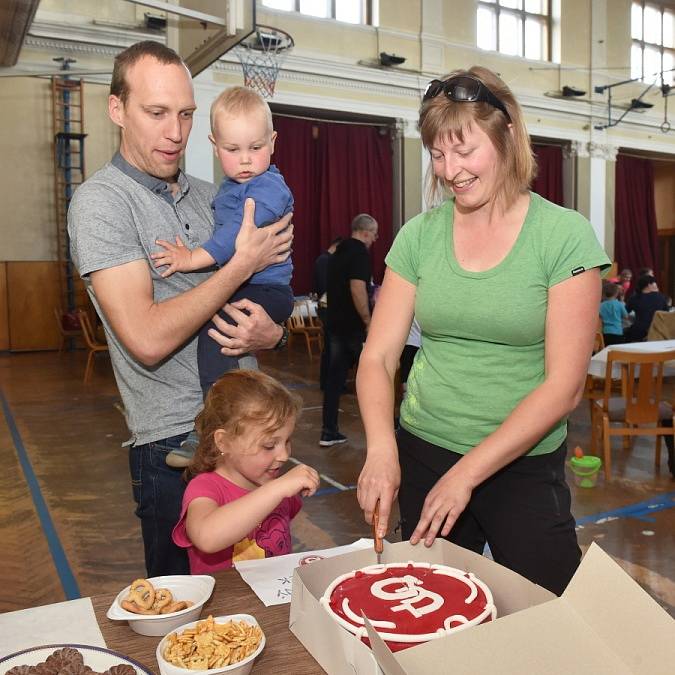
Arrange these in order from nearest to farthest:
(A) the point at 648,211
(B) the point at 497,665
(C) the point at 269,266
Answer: (B) the point at 497,665, (C) the point at 269,266, (A) the point at 648,211

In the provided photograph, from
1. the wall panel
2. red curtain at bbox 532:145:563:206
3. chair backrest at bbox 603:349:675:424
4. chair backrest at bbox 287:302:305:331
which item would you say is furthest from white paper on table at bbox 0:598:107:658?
red curtain at bbox 532:145:563:206

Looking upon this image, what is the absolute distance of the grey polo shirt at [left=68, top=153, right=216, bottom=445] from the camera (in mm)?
1494

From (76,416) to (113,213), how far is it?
580 centimetres

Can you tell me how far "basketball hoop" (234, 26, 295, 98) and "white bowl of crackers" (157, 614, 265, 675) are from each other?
1070 centimetres

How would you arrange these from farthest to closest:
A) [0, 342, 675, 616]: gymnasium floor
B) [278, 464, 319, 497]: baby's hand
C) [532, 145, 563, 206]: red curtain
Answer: [532, 145, 563, 206]: red curtain
[0, 342, 675, 616]: gymnasium floor
[278, 464, 319, 497]: baby's hand

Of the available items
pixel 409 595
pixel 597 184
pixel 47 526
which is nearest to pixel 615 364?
pixel 47 526

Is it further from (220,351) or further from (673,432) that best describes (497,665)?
(673,432)

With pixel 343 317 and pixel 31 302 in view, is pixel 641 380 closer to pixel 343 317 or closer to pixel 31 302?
pixel 343 317

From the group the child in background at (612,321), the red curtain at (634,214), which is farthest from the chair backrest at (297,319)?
the red curtain at (634,214)

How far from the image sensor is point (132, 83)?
1.56 m

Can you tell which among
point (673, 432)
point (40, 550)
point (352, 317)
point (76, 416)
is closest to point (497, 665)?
point (40, 550)

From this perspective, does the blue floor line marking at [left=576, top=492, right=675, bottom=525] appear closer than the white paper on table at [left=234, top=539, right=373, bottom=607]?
No

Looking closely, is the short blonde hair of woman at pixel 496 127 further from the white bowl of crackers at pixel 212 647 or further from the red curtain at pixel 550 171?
the red curtain at pixel 550 171

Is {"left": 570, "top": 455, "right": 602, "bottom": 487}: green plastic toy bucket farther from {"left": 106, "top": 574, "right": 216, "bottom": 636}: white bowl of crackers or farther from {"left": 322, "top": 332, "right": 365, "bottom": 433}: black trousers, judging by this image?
{"left": 106, "top": 574, "right": 216, "bottom": 636}: white bowl of crackers
